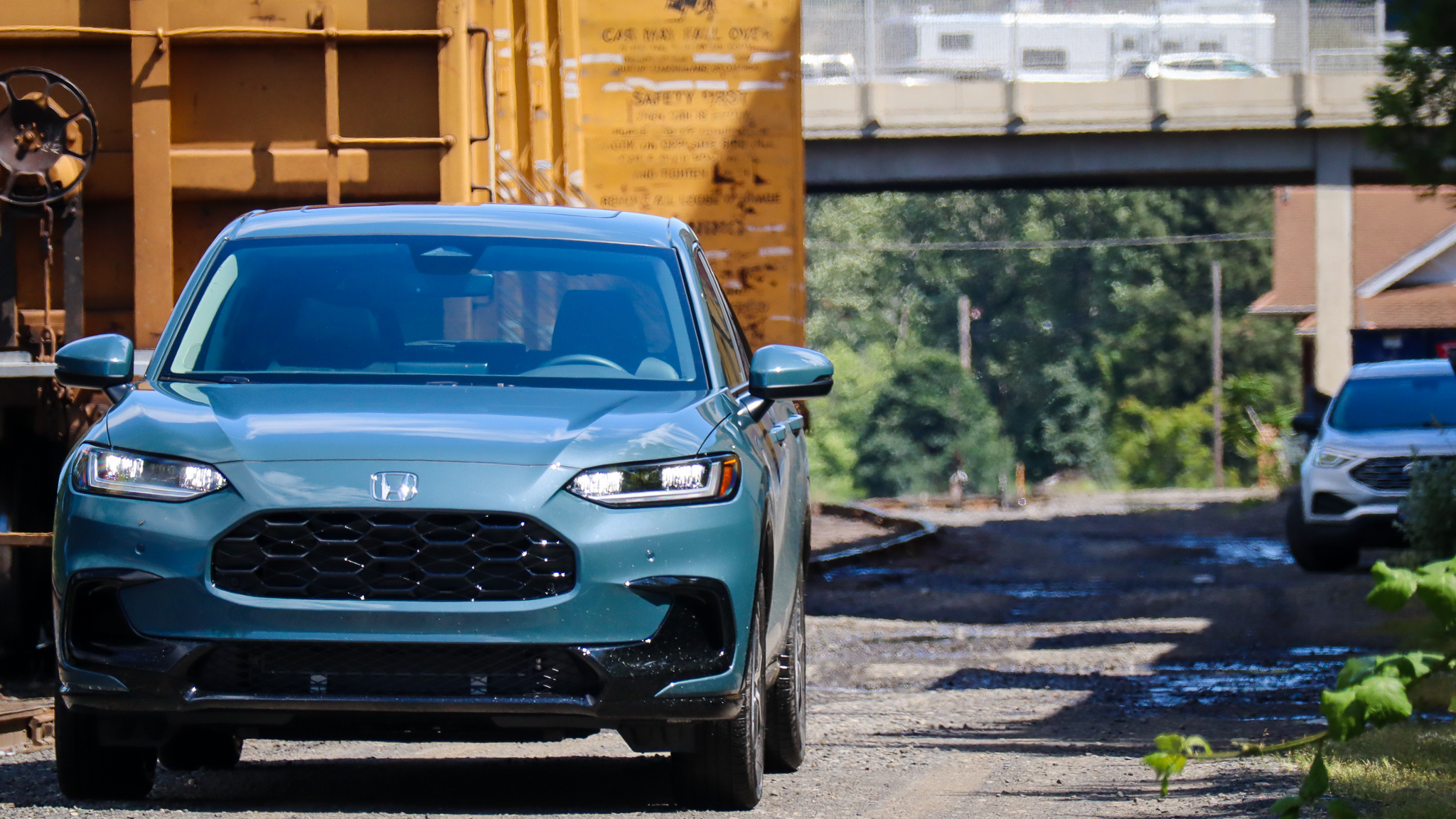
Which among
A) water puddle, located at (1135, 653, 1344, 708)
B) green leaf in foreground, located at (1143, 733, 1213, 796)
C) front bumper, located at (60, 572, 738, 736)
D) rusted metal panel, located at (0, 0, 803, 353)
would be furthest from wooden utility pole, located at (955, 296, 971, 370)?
green leaf in foreground, located at (1143, 733, 1213, 796)

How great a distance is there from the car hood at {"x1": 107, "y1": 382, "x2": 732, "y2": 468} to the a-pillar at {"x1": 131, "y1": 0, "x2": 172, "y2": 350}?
2.97m

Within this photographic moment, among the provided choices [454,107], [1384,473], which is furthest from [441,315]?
[1384,473]

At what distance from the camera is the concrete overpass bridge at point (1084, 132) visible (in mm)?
32625

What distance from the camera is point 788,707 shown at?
258 inches

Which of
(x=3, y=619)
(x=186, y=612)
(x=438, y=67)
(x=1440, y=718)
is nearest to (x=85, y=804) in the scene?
(x=186, y=612)

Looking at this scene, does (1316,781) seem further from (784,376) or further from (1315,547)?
(1315,547)

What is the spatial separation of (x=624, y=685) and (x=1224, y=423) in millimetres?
53200

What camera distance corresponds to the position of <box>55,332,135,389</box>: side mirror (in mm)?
5719

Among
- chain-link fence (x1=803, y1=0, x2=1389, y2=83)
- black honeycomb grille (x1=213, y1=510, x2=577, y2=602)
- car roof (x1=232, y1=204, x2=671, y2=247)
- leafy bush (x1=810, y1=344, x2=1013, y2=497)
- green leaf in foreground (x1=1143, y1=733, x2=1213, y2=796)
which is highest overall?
chain-link fence (x1=803, y1=0, x2=1389, y2=83)

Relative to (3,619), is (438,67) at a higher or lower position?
higher

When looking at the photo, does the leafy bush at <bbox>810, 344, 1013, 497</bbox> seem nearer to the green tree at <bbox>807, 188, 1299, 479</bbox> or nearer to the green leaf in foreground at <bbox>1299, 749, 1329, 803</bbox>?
the green tree at <bbox>807, 188, 1299, 479</bbox>

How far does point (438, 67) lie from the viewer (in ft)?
28.4

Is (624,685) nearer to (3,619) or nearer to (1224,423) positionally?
(3,619)

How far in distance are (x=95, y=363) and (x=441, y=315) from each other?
3.44 feet
